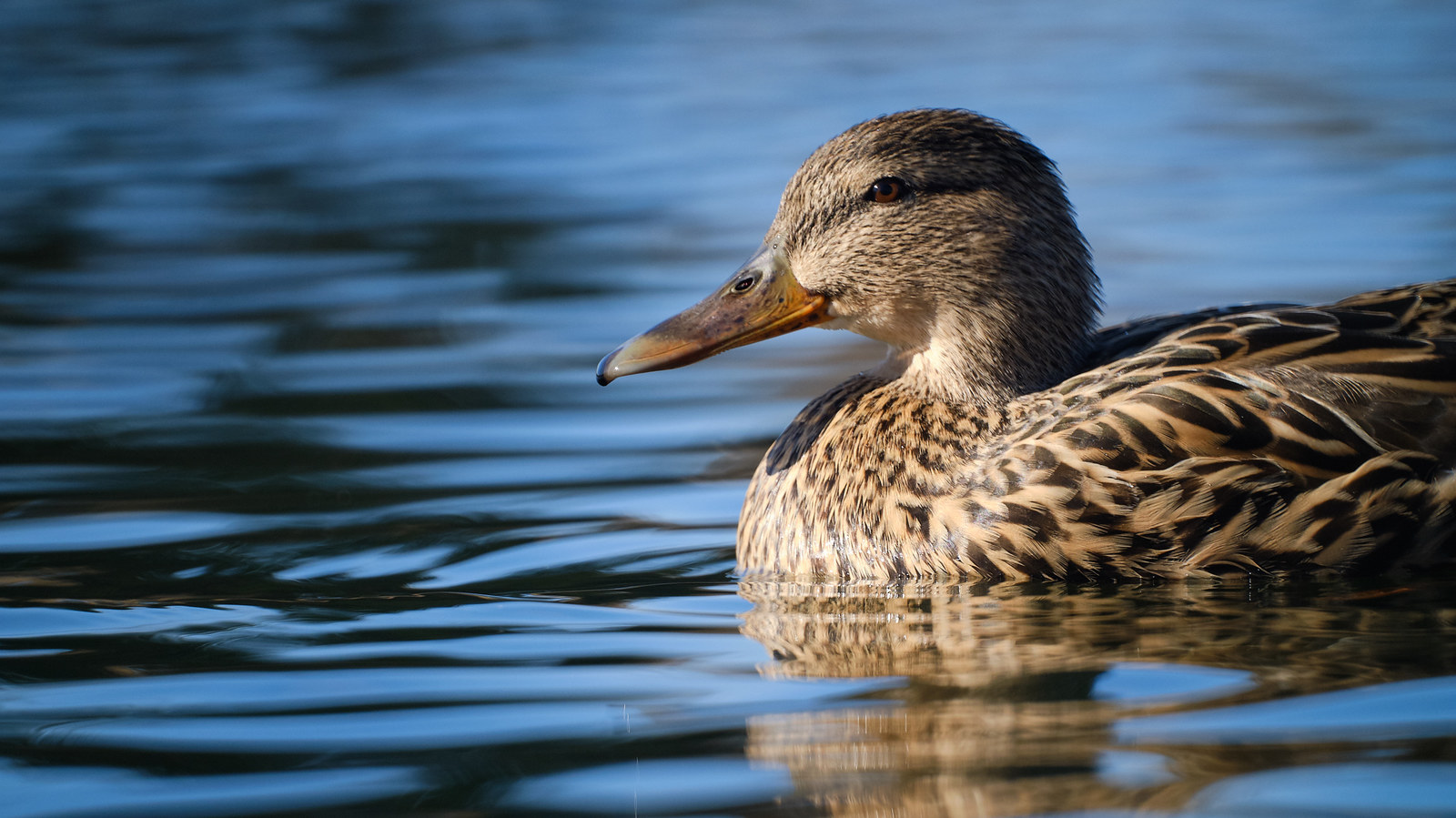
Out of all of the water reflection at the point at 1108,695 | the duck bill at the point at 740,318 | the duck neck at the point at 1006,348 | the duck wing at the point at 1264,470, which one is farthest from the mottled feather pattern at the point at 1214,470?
the duck bill at the point at 740,318

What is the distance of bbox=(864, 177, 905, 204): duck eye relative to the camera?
5781mm

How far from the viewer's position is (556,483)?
669 cm

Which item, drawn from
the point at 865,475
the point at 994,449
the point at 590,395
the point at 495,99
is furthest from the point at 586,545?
the point at 495,99

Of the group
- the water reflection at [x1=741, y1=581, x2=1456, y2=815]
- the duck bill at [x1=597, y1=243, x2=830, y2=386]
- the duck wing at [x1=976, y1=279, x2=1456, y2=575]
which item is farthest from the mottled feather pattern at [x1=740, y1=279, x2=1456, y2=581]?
the duck bill at [x1=597, y1=243, x2=830, y2=386]

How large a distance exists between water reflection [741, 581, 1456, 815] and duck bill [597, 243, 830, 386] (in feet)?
3.19

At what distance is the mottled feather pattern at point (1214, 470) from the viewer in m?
5.01

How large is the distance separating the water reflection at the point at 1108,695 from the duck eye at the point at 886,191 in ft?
4.27

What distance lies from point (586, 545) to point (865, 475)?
0.97m

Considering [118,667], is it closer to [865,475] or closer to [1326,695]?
[865,475]

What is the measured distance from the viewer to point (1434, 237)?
10.0 metres

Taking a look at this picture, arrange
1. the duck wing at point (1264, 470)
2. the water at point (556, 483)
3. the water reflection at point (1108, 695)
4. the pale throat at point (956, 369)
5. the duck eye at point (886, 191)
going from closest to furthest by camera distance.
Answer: the water reflection at point (1108, 695) < the water at point (556, 483) < the duck wing at point (1264, 470) < the pale throat at point (956, 369) < the duck eye at point (886, 191)

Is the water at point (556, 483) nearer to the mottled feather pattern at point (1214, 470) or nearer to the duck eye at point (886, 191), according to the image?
the mottled feather pattern at point (1214, 470)

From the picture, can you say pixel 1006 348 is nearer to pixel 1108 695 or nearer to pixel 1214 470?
pixel 1214 470

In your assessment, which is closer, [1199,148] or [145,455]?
[145,455]
